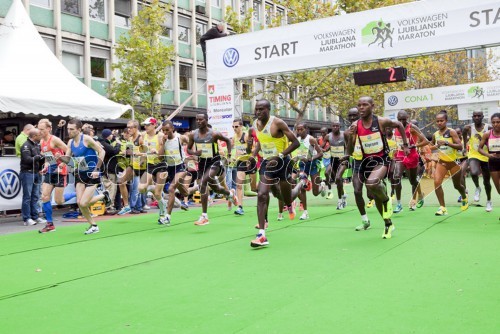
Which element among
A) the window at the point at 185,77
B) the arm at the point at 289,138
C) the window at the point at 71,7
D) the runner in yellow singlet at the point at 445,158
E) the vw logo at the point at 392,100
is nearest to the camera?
the arm at the point at 289,138

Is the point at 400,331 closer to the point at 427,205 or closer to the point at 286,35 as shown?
the point at 427,205

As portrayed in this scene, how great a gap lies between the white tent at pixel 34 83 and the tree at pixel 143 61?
27.9 ft

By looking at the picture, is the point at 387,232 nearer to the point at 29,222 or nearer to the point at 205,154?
the point at 205,154

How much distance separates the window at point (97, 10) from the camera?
3011 cm

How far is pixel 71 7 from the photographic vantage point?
29000 mm

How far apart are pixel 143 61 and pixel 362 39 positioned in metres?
12.6

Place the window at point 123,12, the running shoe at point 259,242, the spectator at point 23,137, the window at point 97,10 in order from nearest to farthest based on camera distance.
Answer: the running shoe at point 259,242, the spectator at point 23,137, the window at point 97,10, the window at point 123,12

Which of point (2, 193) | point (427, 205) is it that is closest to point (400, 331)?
point (427, 205)

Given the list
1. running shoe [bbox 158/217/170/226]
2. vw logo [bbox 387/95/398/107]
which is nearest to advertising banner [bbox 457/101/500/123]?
vw logo [bbox 387/95/398/107]

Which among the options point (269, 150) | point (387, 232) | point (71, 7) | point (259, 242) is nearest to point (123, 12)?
point (71, 7)

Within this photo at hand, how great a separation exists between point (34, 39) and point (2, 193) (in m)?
5.51

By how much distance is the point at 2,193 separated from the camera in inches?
509

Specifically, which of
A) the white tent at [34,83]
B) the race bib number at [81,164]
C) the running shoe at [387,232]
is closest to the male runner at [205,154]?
the race bib number at [81,164]

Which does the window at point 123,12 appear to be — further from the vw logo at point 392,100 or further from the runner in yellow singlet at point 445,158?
the runner in yellow singlet at point 445,158
